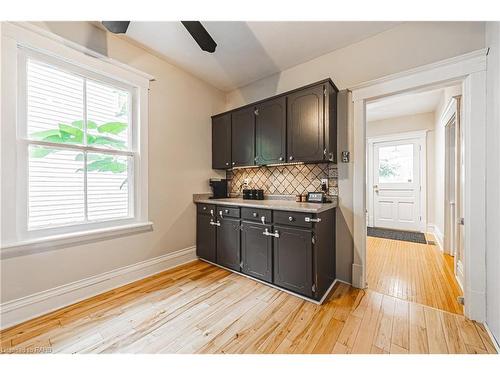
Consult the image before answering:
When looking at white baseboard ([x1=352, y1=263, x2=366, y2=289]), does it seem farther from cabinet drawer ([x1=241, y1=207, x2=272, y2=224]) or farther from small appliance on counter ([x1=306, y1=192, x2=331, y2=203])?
cabinet drawer ([x1=241, y1=207, x2=272, y2=224])

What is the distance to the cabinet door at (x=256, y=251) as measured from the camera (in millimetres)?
2307

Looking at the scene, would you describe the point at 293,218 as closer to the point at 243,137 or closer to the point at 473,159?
the point at 243,137

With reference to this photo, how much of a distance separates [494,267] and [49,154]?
381 cm

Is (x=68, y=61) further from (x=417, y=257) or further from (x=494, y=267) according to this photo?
(x=417, y=257)

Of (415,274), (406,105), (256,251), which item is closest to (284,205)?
(256,251)

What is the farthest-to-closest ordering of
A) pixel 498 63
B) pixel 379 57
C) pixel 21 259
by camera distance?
pixel 379 57 < pixel 21 259 < pixel 498 63

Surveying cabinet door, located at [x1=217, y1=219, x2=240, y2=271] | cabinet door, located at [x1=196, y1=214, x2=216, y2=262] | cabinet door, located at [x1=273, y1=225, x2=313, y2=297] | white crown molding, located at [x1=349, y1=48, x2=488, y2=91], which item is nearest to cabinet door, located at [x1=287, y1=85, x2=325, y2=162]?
white crown molding, located at [x1=349, y1=48, x2=488, y2=91]

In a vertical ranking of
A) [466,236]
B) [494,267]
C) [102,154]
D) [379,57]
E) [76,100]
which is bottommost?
[494,267]

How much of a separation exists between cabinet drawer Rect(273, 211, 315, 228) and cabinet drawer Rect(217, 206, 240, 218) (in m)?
0.56

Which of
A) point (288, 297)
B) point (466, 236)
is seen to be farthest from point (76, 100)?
point (466, 236)

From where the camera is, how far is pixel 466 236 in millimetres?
1798

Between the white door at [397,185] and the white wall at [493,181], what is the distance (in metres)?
3.73

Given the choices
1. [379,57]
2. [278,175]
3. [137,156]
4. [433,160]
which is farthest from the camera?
[433,160]

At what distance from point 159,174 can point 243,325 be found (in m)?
2.01
